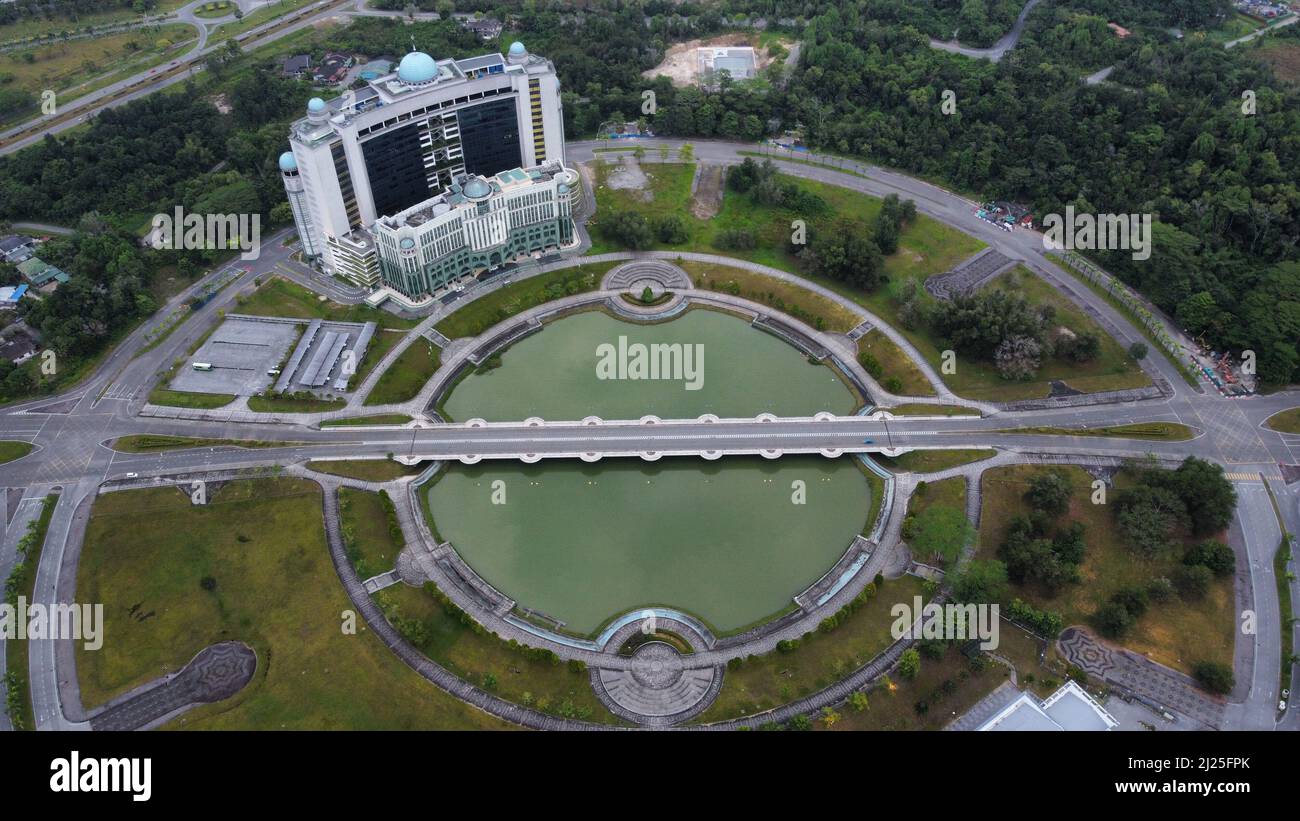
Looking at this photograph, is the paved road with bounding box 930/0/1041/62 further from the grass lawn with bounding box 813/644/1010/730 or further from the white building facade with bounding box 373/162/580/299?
the grass lawn with bounding box 813/644/1010/730

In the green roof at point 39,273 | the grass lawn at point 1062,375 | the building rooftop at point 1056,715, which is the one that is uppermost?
the green roof at point 39,273

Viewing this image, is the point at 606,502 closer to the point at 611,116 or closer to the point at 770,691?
the point at 770,691

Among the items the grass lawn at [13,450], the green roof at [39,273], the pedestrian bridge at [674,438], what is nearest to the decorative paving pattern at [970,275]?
the pedestrian bridge at [674,438]

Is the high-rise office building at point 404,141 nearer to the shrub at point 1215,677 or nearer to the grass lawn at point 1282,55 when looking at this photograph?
the shrub at point 1215,677

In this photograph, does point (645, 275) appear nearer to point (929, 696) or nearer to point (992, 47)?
point (929, 696)

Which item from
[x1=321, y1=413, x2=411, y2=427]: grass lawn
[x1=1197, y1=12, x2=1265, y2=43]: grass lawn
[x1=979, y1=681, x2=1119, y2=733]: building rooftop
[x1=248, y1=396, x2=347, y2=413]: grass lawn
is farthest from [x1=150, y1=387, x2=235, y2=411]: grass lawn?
[x1=1197, y1=12, x2=1265, y2=43]: grass lawn

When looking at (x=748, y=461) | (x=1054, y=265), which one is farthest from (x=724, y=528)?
(x=1054, y=265)
